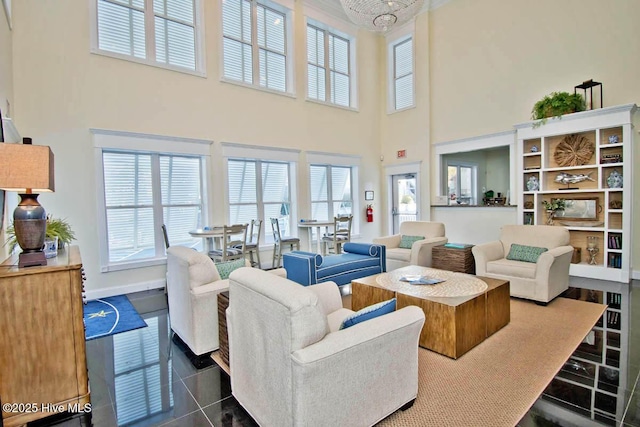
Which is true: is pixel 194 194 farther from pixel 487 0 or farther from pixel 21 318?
pixel 487 0

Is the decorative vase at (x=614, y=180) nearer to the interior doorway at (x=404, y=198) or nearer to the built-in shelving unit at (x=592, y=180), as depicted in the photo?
the built-in shelving unit at (x=592, y=180)

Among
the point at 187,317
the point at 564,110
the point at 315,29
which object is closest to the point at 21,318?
the point at 187,317

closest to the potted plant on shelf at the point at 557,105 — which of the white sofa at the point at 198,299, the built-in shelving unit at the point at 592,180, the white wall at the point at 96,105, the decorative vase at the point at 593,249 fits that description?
the built-in shelving unit at the point at 592,180

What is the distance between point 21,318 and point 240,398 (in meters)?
1.36

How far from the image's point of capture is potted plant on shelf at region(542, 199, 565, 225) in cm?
579

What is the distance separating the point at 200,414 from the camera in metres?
2.15

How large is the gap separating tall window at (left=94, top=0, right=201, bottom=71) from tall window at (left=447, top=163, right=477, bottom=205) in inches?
265

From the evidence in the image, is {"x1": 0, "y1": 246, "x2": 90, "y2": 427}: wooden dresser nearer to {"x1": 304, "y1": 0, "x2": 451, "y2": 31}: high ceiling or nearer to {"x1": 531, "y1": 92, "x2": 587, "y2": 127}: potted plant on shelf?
{"x1": 531, "y1": 92, "x2": 587, "y2": 127}: potted plant on shelf

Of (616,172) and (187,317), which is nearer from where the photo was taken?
(187,317)

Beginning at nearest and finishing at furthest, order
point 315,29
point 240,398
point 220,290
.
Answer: point 240,398, point 220,290, point 315,29

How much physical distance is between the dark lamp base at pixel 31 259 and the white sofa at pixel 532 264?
4.54 meters

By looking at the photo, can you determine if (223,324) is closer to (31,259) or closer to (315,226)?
Answer: (31,259)

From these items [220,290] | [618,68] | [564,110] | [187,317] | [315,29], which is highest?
[315,29]

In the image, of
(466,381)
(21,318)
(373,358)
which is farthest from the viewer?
(466,381)
